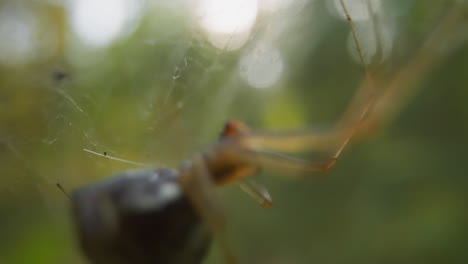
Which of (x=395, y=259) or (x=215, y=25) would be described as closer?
(x=215, y=25)

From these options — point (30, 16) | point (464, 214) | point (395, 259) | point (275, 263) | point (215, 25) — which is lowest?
point (275, 263)

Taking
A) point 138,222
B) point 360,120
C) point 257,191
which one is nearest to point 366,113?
point 360,120

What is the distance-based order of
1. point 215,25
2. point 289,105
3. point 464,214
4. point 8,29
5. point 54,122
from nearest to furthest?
point 54,122 < point 215,25 < point 8,29 < point 464,214 < point 289,105

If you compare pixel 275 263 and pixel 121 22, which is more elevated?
pixel 121 22

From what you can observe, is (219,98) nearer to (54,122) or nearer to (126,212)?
(54,122)

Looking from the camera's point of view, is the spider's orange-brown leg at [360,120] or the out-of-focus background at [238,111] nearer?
the spider's orange-brown leg at [360,120]

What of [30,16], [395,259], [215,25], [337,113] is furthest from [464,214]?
[30,16]

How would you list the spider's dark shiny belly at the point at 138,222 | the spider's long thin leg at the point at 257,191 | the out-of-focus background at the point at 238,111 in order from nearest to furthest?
the spider's dark shiny belly at the point at 138,222 < the spider's long thin leg at the point at 257,191 < the out-of-focus background at the point at 238,111
